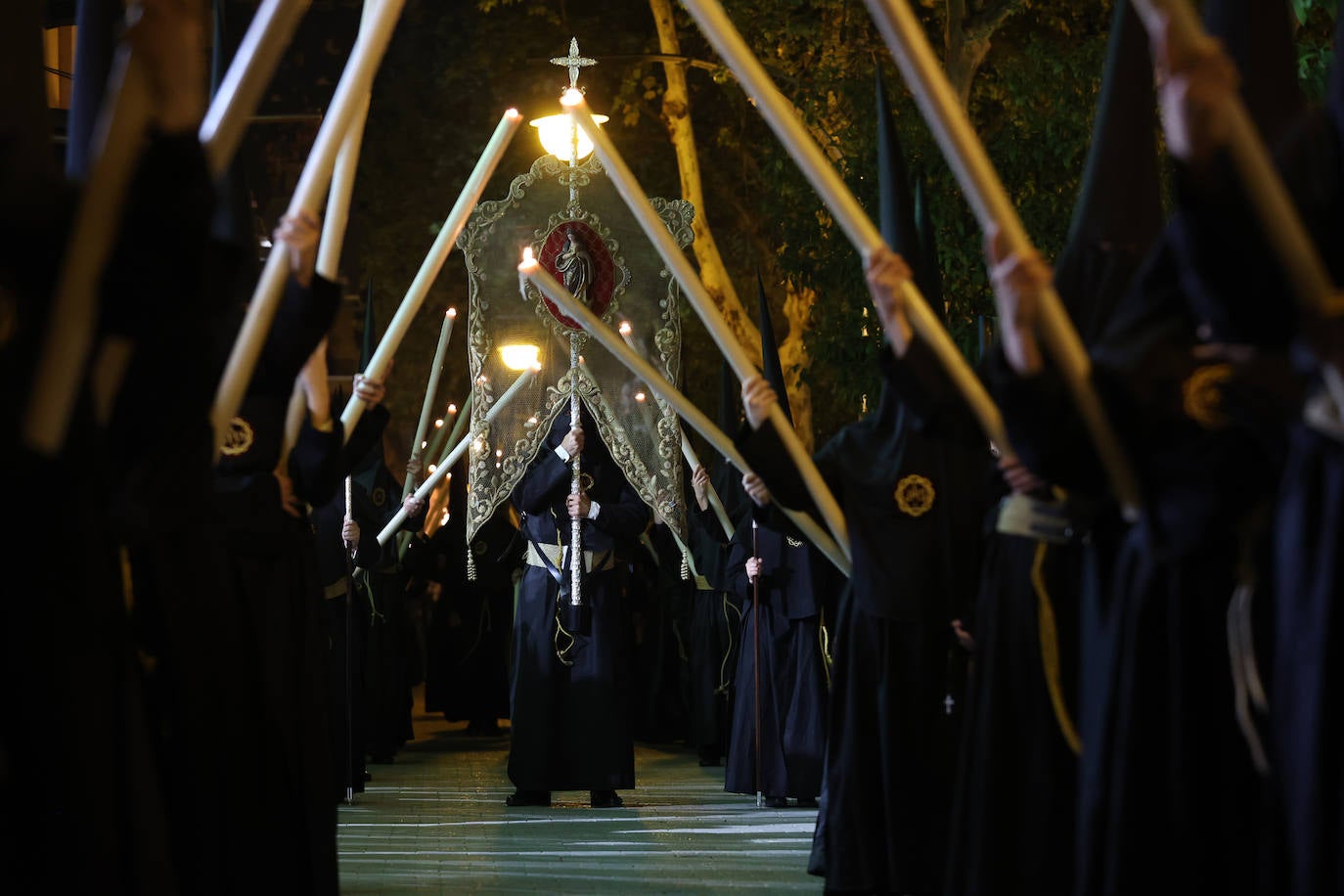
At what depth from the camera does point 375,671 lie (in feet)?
44.3

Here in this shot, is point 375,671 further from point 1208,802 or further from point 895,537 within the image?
point 1208,802

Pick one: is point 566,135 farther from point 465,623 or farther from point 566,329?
point 465,623

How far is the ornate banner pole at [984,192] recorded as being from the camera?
3801mm

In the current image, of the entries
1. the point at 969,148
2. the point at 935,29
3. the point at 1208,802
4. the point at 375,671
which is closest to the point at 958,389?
the point at 969,148

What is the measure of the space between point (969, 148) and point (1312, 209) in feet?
2.52

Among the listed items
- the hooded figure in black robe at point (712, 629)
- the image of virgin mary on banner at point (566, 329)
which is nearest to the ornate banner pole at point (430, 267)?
the image of virgin mary on banner at point (566, 329)

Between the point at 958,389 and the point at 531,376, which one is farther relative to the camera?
the point at 531,376

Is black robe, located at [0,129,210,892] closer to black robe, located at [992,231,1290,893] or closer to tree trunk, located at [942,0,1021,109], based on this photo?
black robe, located at [992,231,1290,893]

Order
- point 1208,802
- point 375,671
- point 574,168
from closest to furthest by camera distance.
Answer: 1. point 1208,802
2. point 574,168
3. point 375,671

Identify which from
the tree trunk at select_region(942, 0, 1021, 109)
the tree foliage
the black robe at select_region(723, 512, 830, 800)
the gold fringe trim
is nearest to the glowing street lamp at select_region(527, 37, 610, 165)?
the tree foliage

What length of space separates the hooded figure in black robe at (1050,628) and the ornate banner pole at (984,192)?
79 centimetres

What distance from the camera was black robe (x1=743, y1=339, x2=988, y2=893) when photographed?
6453mm

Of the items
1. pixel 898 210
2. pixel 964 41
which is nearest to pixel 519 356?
pixel 898 210

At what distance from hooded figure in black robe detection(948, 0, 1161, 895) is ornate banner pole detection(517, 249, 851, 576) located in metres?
1.41
